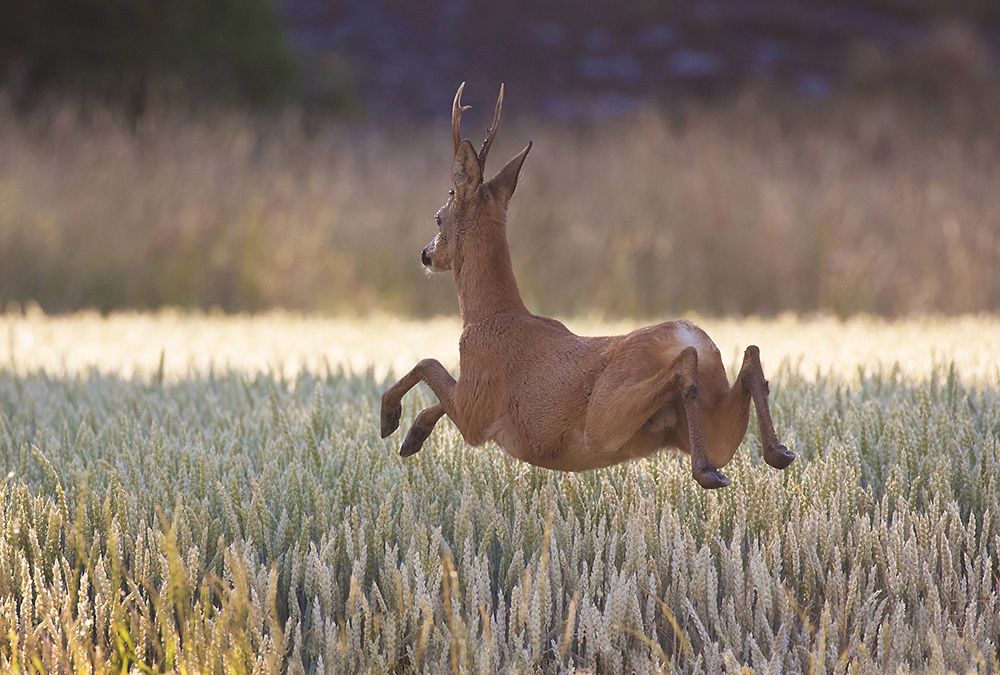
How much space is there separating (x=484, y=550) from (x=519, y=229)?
25.1 feet

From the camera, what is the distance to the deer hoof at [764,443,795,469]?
7.89ft

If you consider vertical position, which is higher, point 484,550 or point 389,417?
point 389,417

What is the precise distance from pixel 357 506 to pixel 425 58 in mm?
Result: 18976

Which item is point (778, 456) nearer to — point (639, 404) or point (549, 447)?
point (639, 404)

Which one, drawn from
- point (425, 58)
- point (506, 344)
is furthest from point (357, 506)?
point (425, 58)

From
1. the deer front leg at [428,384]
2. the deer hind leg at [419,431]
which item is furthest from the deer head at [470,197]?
the deer hind leg at [419,431]

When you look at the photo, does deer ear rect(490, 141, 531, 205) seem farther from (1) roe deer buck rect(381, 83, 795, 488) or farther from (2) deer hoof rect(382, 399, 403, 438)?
(2) deer hoof rect(382, 399, 403, 438)

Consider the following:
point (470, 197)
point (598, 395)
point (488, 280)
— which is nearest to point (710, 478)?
point (598, 395)

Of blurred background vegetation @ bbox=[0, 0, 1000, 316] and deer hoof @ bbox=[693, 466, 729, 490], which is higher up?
blurred background vegetation @ bbox=[0, 0, 1000, 316]

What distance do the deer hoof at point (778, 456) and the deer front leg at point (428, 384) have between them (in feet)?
2.21

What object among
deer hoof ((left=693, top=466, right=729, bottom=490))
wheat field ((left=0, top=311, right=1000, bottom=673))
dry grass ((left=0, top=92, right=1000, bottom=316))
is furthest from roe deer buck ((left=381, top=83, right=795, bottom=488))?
dry grass ((left=0, top=92, right=1000, bottom=316))

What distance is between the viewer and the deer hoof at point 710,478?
7.54ft

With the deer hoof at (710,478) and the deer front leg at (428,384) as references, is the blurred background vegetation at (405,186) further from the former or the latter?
the deer hoof at (710,478)

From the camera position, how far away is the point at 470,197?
2.81 m
